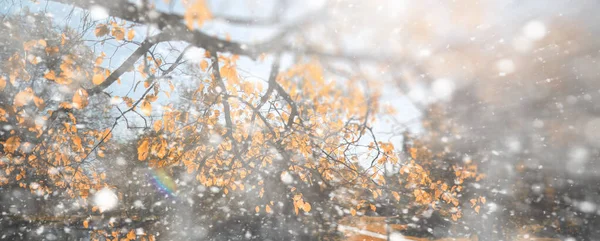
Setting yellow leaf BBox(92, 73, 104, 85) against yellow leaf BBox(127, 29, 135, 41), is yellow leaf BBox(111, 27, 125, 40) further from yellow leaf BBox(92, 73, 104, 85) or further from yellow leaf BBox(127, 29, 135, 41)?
yellow leaf BBox(92, 73, 104, 85)

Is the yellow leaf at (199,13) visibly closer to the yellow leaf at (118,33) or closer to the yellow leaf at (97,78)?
the yellow leaf at (97,78)

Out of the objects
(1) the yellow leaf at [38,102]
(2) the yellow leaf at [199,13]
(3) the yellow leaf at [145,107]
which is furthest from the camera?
(3) the yellow leaf at [145,107]

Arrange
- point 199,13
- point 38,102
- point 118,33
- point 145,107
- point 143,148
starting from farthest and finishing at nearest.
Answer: point 145,107 < point 118,33 < point 143,148 < point 38,102 < point 199,13

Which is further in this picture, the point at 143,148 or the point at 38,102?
the point at 143,148

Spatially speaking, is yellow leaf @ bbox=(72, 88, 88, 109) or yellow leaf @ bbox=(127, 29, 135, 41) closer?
yellow leaf @ bbox=(72, 88, 88, 109)

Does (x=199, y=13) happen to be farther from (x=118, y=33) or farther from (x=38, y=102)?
(x=38, y=102)

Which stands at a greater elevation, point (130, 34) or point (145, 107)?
point (130, 34)

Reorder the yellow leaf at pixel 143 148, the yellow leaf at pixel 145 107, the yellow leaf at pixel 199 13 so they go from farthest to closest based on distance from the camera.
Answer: the yellow leaf at pixel 145 107
the yellow leaf at pixel 143 148
the yellow leaf at pixel 199 13

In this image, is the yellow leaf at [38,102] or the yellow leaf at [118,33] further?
the yellow leaf at [118,33]

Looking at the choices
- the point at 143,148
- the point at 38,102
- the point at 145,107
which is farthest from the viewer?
the point at 145,107

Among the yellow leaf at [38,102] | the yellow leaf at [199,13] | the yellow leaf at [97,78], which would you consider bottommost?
the yellow leaf at [199,13]

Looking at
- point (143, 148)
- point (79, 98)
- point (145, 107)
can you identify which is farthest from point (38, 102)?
point (143, 148)

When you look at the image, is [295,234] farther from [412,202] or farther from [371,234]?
[412,202]

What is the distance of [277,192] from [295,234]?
1830 mm
